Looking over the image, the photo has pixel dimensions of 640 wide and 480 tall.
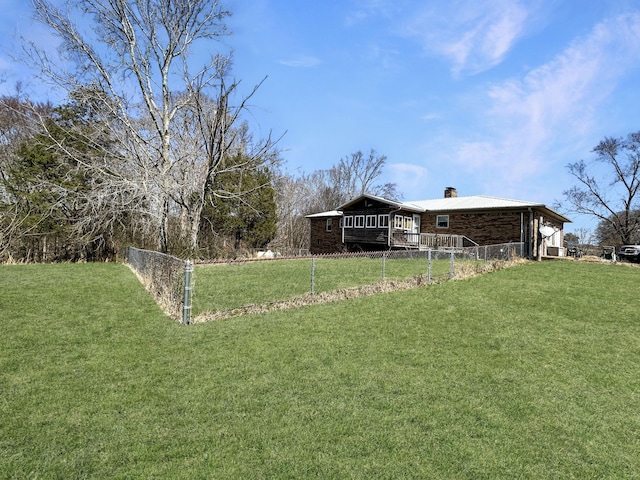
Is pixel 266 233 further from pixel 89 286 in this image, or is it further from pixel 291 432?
pixel 291 432

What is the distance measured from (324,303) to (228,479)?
18.1 ft

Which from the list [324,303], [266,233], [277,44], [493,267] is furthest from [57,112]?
[493,267]

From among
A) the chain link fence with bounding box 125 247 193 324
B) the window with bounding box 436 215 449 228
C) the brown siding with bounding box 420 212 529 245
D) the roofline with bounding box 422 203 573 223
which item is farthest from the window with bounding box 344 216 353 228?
the chain link fence with bounding box 125 247 193 324

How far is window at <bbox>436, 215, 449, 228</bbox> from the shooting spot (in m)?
22.3

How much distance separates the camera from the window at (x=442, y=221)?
22.3m

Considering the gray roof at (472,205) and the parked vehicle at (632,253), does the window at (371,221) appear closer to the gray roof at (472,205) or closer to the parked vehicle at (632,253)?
the gray roof at (472,205)

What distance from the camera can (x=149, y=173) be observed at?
15.1m

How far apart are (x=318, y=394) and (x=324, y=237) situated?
78.8 feet

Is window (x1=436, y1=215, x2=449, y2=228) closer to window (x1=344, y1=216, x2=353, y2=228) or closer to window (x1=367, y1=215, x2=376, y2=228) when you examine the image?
window (x1=367, y1=215, x2=376, y2=228)

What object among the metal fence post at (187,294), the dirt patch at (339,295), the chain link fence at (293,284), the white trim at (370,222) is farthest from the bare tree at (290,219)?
the metal fence post at (187,294)

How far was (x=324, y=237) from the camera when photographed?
2752cm

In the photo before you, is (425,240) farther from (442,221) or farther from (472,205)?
(472,205)

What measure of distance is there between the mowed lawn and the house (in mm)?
13814

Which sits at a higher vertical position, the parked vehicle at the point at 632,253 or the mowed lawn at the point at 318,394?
the parked vehicle at the point at 632,253
